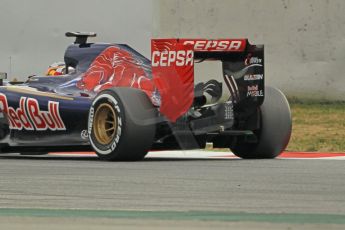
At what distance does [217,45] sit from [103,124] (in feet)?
5.17

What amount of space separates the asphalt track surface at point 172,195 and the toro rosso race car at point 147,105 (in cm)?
40

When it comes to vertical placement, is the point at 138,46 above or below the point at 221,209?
above

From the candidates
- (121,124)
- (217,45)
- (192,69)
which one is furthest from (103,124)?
(217,45)

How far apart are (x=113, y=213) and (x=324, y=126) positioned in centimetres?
1459

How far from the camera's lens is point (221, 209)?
6.73 m

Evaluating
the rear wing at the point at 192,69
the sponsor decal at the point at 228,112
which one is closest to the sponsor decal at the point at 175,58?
the rear wing at the point at 192,69

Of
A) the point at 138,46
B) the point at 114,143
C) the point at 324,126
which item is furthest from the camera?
the point at 138,46

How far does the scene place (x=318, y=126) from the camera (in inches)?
814

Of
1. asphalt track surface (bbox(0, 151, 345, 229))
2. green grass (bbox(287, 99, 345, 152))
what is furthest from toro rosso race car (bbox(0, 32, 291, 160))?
green grass (bbox(287, 99, 345, 152))

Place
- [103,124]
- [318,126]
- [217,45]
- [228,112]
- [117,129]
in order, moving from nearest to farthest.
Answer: [117,129] → [103,124] → [217,45] → [228,112] → [318,126]

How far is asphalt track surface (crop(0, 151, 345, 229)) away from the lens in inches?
239

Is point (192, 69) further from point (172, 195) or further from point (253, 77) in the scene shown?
point (172, 195)

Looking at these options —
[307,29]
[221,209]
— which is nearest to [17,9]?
[307,29]

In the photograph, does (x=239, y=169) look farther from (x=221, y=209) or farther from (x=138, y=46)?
(x=138, y=46)
